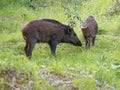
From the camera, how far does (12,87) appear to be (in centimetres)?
677

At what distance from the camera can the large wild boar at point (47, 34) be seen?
34.7 ft

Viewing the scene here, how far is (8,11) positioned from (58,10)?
2.12 metres


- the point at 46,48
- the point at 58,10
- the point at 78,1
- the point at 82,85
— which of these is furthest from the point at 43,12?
the point at 82,85

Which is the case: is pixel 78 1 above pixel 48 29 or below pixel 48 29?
above

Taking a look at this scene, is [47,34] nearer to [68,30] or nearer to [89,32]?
[68,30]

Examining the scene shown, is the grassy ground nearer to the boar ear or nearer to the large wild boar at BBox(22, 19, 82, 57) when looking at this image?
the large wild boar at BBox(22, 19, 82, 57)

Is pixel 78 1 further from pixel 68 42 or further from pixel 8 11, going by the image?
pixel 8 11

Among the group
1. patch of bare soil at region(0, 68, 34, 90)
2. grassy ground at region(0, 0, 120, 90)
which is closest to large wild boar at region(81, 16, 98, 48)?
grassy ground at region(0, 0, 120, 90)

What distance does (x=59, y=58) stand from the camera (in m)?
10.5

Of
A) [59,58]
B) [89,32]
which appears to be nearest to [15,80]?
[59,58]

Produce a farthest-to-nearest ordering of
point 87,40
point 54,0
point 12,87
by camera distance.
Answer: point 54,0
point 87,40
point 12,87

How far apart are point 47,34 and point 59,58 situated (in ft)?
3.08

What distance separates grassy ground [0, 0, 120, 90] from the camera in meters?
7.00

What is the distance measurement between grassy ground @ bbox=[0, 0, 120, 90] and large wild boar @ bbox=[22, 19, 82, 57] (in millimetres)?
273
